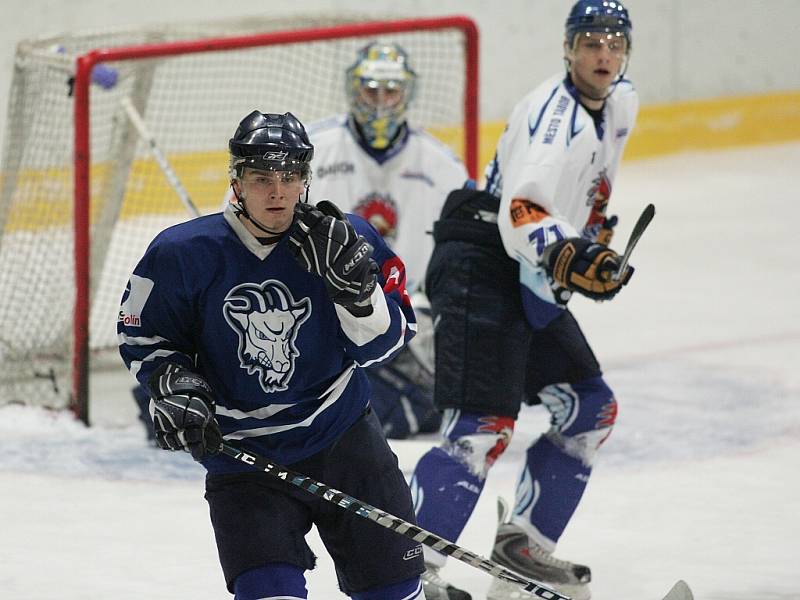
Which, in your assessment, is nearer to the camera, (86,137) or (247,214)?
(247,214)

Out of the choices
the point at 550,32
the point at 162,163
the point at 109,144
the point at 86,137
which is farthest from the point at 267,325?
the point at 550,32

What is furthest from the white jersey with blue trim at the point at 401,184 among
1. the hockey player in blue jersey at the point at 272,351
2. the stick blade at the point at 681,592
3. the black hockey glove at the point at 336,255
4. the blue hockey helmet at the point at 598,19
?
the black hockey glove at the point at 336,255

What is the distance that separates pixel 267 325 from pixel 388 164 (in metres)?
2.54

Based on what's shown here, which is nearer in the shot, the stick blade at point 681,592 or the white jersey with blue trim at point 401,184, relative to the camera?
the stick blade at point 681,592

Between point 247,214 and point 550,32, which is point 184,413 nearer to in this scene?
point 247,214

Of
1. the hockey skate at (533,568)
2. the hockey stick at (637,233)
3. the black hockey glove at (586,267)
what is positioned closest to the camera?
the hockey stick at (637,233)

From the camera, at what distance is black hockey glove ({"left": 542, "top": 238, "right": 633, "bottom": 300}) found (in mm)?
3055

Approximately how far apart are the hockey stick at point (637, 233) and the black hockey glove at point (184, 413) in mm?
878

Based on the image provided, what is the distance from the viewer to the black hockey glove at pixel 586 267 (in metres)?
3.05

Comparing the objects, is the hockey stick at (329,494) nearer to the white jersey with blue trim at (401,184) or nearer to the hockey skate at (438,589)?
the hockey skate at (438,589)

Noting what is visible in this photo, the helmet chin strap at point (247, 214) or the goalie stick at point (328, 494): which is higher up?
the helmet chin strap at point (247, 214)

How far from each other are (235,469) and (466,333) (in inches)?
35.2

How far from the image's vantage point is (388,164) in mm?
4926

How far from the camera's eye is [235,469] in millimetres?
2480
